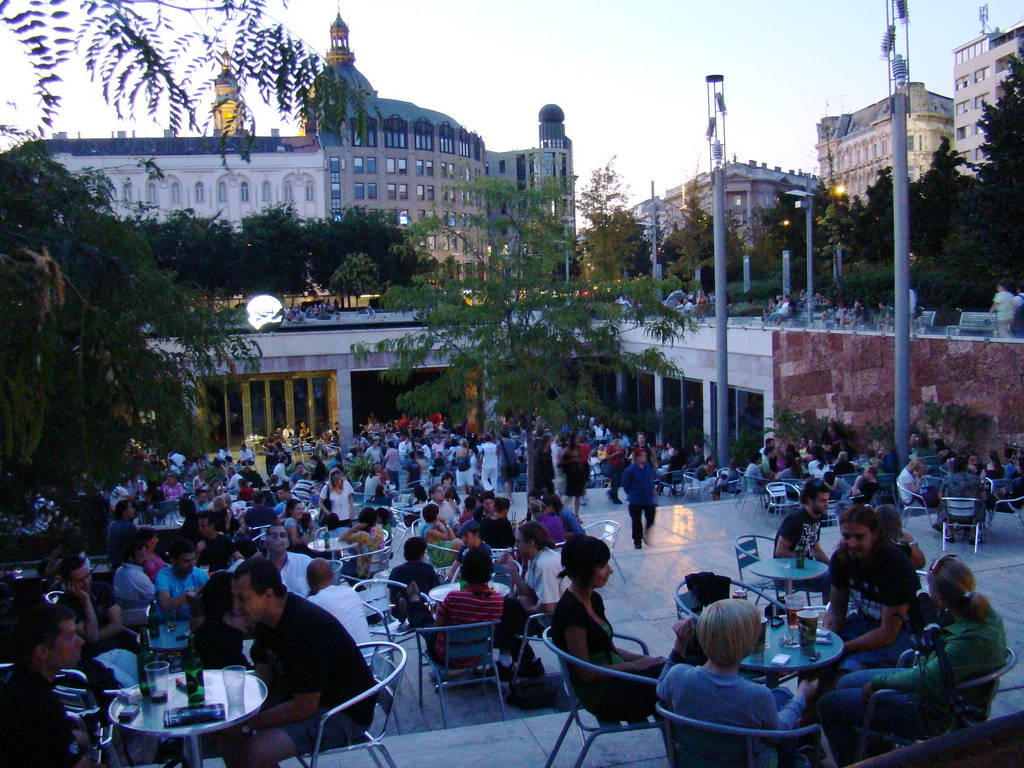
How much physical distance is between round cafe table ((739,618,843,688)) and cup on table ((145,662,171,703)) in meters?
2.73

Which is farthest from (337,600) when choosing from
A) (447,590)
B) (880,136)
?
(880,136)

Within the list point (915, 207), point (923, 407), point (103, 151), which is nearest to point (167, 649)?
point (923, 407)

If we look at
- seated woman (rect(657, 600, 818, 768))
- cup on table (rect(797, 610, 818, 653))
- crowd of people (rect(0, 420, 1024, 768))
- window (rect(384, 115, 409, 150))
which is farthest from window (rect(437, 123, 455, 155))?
seated woman (rect(657, 600, 818, 768))

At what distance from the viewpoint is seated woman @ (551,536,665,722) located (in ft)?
13.8

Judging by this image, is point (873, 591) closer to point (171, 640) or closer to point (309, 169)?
point (171, 640)

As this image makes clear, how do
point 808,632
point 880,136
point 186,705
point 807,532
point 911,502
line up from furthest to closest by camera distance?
point 880,136 → point 911,502 → point 807,532 → point 808,632 → point 186,705

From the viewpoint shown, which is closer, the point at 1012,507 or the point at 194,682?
the point at 194,682

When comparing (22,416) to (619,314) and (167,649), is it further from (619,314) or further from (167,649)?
(619,314)

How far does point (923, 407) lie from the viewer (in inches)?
683

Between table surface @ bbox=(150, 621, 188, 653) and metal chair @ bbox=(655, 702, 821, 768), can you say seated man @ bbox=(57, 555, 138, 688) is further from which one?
metal chair @ bbox=(655, 702, 821, 768)

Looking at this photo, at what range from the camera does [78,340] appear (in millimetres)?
3500

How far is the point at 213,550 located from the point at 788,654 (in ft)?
16.7

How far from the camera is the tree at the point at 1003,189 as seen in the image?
804 inches

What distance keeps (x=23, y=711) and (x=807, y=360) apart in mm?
20021
